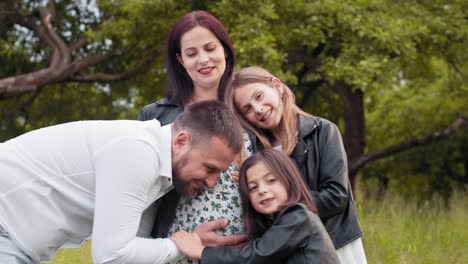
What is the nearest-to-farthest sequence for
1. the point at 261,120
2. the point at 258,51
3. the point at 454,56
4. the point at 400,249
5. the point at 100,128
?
the point at 100,128 → the point at 261,120 → the point at 400,249 → the point at 258,51 → the point at 454,56

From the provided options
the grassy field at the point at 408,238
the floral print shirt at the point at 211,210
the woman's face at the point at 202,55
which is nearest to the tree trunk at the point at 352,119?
the grassy field at the point at 408,238

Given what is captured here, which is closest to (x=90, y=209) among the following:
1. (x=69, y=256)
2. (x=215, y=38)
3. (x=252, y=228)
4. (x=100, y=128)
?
(x=100, y=128)

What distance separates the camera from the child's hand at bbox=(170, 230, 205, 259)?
2346 millimetres

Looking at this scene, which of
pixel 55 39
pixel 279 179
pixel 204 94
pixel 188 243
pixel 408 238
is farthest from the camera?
pixel 55 39

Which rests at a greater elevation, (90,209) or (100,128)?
(100,128)

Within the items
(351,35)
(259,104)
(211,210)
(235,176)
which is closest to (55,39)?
(351,35)

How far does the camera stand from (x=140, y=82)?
12.4 m

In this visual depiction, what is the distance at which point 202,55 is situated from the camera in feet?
10.4

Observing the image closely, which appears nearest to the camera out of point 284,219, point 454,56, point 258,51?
point 284,219

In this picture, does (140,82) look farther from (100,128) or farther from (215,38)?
(100,128)

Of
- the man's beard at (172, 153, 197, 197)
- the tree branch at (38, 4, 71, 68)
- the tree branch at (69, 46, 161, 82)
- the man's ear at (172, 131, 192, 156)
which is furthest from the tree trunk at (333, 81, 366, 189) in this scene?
the man's ear at (172, 131, 192, 156)

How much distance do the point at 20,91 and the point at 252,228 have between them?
29.1ft

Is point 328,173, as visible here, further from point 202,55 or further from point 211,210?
point 202,55

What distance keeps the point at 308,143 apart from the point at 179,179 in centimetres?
93
